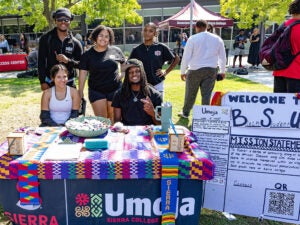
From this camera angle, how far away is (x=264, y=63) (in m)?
→ 3.05

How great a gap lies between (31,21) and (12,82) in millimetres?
5961

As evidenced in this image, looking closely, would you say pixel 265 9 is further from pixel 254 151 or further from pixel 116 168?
pixel 116 168

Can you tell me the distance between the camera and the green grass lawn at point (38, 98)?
265 centimetres

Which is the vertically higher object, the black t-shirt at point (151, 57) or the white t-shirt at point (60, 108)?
the black t-shirt at point (151, 57)

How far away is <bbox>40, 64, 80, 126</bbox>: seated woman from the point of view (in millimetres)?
3197

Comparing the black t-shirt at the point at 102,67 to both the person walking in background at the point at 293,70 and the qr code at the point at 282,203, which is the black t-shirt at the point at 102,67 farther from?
the qr code at the point at 282,203

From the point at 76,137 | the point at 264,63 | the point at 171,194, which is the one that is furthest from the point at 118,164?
the point at 264,63

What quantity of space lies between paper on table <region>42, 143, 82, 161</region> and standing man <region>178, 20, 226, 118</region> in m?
3.07

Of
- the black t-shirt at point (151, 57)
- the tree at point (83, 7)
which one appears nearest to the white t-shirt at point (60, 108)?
the black t-shirt at point (151, 57)

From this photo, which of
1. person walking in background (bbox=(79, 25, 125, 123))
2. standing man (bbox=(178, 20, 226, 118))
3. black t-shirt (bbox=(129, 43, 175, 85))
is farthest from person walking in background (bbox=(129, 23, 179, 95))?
standing man (bbox=(178, 20, 226, 118))

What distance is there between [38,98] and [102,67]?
440 cm

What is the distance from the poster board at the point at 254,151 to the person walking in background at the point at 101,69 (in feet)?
5.16

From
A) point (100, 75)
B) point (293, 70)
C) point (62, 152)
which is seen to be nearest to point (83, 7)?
point (100, 75)

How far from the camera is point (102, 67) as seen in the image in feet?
12.1
